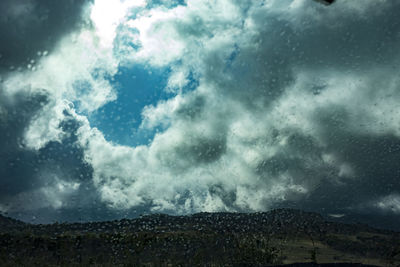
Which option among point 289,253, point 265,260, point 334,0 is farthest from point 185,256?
point 334,0

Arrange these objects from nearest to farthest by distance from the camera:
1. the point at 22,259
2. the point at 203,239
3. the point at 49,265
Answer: the point at 49,265
the point at 22,259
the point at 203,239

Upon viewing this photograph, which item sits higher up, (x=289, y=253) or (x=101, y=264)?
(x=289, y=253)

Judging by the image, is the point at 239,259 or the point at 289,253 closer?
the point at 239,259

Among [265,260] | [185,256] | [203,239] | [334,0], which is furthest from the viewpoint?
[203,239]

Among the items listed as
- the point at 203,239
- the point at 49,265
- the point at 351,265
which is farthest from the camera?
the point at 203,239

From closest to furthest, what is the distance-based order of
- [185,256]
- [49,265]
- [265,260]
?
[265,260] < [49,265] < [185,256]

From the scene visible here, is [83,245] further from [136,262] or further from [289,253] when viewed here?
[289,253]

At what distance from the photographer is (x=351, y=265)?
7000cm

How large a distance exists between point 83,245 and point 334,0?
6742 inches

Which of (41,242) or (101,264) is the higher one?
(41,242)

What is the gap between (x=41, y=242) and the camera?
156 meters

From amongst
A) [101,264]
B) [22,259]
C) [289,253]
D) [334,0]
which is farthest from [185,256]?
[334,0]

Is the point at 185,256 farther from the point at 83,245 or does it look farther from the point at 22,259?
the point at 22,259

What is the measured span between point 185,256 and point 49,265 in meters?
58.1
